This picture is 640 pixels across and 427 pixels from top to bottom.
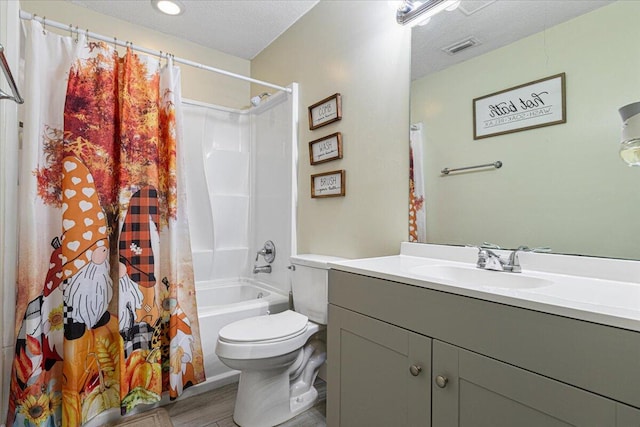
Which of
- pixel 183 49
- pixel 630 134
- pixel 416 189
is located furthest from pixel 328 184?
pixel 183 49

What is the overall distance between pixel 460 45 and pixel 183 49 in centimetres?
222

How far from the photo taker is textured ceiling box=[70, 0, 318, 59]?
2.16 meters

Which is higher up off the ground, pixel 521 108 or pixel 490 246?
pixel 521 108

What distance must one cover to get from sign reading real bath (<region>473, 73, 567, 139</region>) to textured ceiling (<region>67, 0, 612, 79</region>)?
0.21 m

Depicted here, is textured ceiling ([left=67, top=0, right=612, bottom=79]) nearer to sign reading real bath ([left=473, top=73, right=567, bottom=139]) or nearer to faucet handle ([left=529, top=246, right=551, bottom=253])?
sign reading real bath ([left=473, top=73, right=567, bottom=139])

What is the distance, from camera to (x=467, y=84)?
1.40 metres

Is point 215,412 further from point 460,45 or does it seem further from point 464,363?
point 460,45

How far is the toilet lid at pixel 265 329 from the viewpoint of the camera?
4.88 feet

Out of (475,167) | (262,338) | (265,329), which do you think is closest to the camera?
(475,167)

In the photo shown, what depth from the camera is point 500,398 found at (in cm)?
80

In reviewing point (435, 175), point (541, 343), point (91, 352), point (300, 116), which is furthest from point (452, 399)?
point (300, 116)

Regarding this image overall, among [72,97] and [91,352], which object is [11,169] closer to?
[72,97]

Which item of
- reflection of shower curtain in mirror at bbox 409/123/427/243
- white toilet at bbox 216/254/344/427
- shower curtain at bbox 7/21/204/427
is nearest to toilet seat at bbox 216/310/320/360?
white toilet at bbox 216/254/344/427

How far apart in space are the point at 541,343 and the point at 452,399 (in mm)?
313
